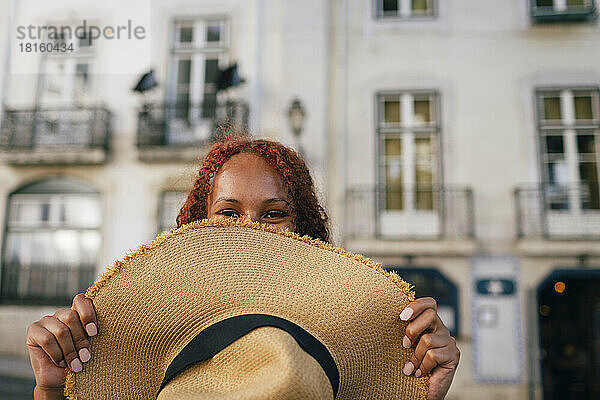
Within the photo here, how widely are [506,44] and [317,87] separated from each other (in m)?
2.26

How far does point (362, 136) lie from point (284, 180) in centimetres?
556

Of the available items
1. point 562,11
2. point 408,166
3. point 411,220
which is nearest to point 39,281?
point 411,220

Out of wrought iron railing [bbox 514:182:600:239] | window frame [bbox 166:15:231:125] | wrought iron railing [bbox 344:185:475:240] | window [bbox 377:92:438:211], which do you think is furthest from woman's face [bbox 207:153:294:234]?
window frame [bbox 166:15:231:125]

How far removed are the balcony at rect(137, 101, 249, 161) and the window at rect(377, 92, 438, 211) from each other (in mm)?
1946

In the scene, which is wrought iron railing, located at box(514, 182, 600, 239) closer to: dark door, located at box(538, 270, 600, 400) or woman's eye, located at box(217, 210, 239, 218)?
dark door, located at box(538, 270, 600, 400)

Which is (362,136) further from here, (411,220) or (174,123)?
(174,123)

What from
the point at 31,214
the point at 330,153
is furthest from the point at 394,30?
the point at 31,214

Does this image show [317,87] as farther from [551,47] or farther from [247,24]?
[551,47]

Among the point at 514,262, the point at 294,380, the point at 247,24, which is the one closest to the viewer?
the point at 294,380

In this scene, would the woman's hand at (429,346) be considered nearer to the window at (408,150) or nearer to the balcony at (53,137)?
the window at (408,150)

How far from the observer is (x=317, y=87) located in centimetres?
640

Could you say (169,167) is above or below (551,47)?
below

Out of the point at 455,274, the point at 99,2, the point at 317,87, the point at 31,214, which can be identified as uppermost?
the point at 99,2

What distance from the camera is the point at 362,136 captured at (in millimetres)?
6480
